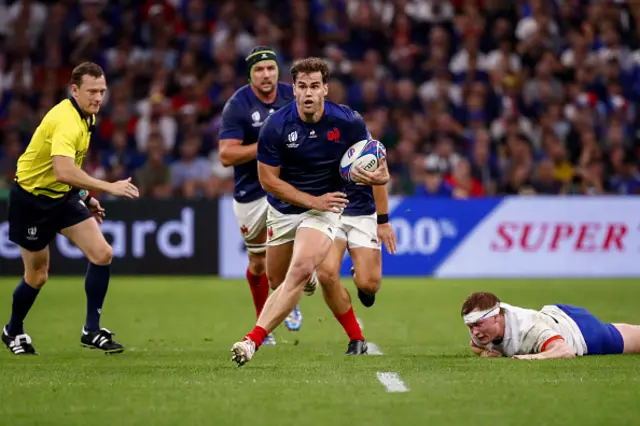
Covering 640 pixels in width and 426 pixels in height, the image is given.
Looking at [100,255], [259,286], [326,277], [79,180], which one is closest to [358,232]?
[326,277]

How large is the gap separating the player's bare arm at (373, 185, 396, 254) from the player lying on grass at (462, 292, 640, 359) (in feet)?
4.28

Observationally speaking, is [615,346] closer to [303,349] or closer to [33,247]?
[303,349]

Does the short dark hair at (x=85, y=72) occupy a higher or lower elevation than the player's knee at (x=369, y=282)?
higher

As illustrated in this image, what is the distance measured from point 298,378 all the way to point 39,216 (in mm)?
3286

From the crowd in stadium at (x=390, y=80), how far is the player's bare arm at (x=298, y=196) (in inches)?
416

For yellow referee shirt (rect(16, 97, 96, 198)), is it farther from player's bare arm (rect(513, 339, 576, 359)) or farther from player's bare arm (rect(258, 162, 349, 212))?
player's bare arm (rect(513, 339, 576, 359))

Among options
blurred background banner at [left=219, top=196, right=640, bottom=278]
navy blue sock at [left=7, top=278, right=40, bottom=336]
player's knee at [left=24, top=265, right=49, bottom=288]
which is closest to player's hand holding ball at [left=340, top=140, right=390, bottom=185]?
player's knee at [left=24, top=265, right=49, bottom=288]

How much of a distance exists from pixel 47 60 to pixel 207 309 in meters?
9.94

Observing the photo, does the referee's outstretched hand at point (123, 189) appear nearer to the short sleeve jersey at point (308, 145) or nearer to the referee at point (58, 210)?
the referee at point (58, 210)

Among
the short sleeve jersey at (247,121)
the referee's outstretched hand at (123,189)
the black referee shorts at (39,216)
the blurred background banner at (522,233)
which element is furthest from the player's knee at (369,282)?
the blurred background banner at (522,233)

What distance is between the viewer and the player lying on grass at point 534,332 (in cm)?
913

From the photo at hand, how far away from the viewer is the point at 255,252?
39.0 ft

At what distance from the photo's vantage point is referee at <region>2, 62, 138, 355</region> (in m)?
10.1

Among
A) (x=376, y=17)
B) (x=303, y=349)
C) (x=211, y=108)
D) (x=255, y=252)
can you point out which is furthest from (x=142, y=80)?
(x=303, y=349)
